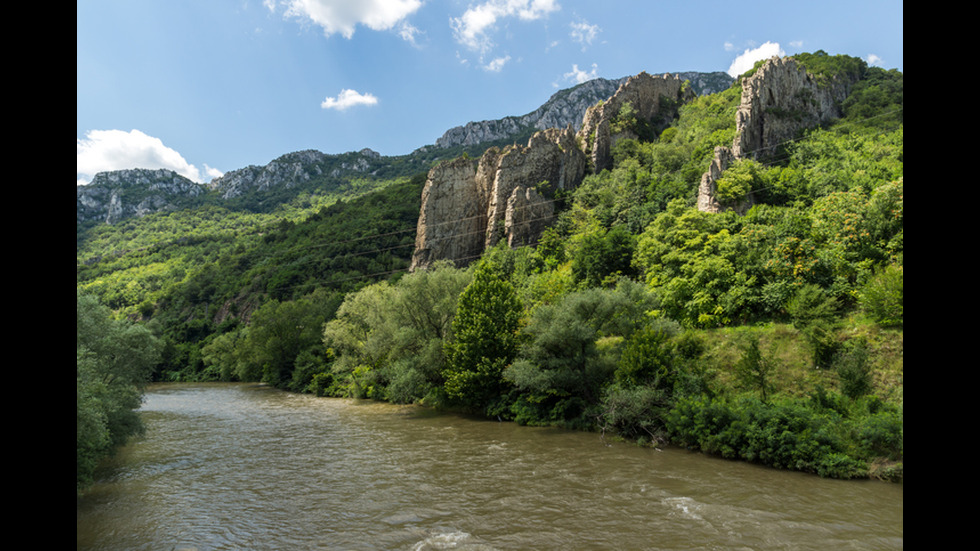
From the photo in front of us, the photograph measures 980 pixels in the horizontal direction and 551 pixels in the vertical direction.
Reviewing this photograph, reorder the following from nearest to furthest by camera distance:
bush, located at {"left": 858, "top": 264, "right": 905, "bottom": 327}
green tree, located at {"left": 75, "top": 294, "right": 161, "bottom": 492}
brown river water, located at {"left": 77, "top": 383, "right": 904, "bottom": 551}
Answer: brown river water, located at {"left": 77, "top": 383, "right": 904, "bottom": 551}, green tree, located at {"left": 75, "top": 294, "right": 161, "bottom": 492}, bush, located at {"left": 858, "top": 264, "right": 905, "bottom": 327}

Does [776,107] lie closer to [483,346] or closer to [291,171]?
[483,346]

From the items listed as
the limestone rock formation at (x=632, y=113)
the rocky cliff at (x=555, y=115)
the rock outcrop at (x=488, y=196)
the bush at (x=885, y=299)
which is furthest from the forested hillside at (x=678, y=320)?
the rocky cliff at (x=555, y=115)

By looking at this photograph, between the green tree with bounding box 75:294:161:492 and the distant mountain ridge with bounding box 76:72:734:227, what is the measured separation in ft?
470

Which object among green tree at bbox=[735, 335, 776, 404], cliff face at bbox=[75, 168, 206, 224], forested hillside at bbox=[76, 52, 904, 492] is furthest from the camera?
cliff face at bbox=[75, 168, 206, 224]

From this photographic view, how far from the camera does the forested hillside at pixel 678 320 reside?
68.3ft

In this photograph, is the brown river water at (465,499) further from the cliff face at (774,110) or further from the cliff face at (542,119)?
the cliff face at (542,119)

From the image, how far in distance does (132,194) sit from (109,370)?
7061 inches

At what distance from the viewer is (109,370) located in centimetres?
2081

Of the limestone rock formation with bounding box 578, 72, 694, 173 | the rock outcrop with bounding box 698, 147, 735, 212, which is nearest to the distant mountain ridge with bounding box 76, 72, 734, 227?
the limestone rock formation with bounding box 578, 72, 694, 173

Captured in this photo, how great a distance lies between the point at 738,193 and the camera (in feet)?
134

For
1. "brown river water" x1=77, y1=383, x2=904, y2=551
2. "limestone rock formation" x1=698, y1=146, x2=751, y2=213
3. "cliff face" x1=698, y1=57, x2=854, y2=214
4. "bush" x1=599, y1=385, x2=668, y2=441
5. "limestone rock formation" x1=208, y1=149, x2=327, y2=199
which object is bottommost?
"brown river water" x1=77, y1=383, x2=904, y2=551

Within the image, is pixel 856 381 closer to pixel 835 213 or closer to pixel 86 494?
pixel 835 213

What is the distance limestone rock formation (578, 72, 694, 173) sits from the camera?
221ft

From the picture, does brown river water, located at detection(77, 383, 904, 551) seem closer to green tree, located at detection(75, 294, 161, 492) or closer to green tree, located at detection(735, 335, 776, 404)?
green tree, located at detection(75, 294, 161, 492)
